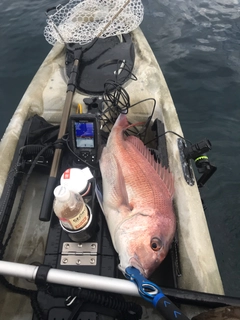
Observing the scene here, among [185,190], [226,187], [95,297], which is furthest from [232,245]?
[95,297]

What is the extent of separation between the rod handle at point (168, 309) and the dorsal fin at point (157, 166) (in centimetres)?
114

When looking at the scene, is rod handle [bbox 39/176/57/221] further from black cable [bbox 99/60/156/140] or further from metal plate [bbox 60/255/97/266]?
black cable [bbox 99/60/156/140]

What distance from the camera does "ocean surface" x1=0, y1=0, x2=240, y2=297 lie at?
3.99m

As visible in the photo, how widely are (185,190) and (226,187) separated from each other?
1636mm

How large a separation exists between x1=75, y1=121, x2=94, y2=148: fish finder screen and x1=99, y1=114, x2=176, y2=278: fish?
220 millimetres

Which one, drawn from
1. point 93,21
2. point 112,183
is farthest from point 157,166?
point 93,21

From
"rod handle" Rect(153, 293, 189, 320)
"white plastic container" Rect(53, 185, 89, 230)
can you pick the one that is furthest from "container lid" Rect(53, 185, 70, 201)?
"rod handle" Rect(153, 293, 189, 320)

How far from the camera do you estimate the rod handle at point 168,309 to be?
1.65m

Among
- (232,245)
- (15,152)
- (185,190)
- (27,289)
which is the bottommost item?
(232,245)

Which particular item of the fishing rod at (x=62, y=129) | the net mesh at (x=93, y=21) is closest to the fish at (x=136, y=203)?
the fishing rod at (x=62, y=129)

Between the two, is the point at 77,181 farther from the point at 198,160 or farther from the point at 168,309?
the point at 198,160

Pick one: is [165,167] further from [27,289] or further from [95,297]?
[27,289]

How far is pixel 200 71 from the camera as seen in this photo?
21.0 feet

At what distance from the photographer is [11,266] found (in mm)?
1920
